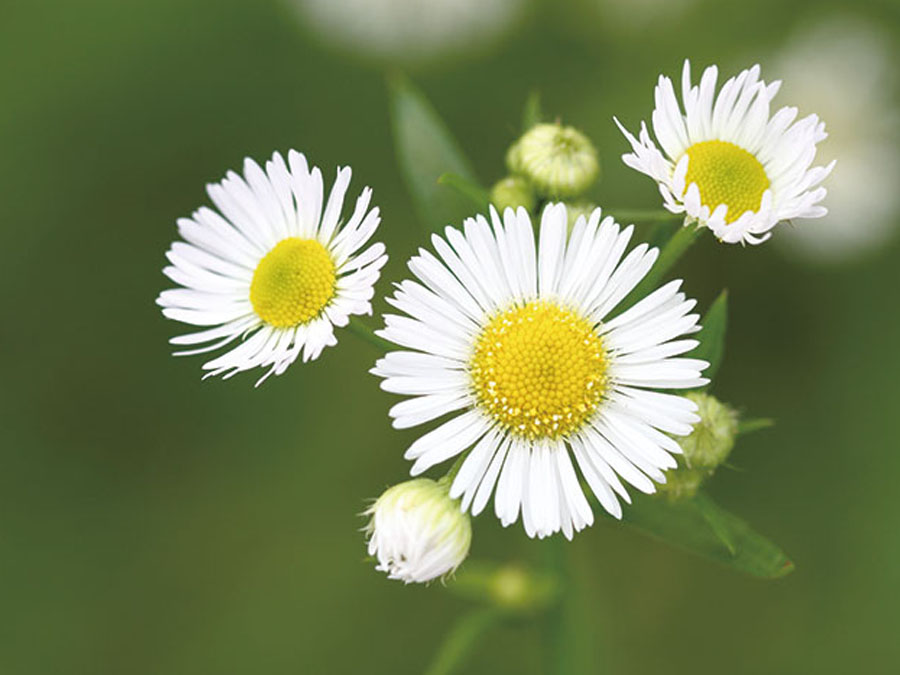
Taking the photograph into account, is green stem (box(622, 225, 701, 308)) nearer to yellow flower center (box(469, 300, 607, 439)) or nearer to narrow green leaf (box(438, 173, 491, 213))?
yellow flower center (box(469, 300, 607, 439))

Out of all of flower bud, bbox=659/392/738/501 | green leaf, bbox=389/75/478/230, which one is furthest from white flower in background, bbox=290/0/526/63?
flower bud, bbox=659/392/738/501

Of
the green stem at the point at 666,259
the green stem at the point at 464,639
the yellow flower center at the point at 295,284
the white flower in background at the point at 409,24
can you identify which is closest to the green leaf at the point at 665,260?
the green stem at the point at 666,259

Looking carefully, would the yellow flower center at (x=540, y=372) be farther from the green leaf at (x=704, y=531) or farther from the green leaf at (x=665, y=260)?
the green leaf at (x=704, y=531)

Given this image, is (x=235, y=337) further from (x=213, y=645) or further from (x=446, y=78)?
(x=446, y=78)

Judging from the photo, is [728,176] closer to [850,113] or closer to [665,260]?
[665,260]

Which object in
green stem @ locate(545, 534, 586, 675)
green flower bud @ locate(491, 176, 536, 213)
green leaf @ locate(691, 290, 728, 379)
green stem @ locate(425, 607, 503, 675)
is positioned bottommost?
green stem @ locate(425, 607, 503, 675)

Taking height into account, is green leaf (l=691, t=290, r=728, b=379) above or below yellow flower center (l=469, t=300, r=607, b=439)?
above

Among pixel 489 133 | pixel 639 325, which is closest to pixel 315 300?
pixel 639 325
